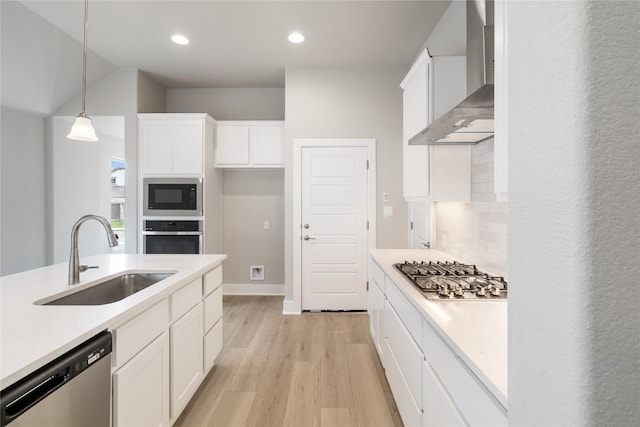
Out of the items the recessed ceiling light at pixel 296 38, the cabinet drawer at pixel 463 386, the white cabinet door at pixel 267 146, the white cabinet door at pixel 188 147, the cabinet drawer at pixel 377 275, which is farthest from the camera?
the white cabinet door at pixel 267 146

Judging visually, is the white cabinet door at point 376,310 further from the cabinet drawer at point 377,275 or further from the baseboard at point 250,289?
the baseboard at point 250,289

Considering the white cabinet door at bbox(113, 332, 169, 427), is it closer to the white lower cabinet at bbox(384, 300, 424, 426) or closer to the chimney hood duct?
the white lower cabinet at bbox(384, 300, 424, 426)

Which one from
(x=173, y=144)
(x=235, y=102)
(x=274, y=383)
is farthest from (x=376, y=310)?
(x=235, y=102)

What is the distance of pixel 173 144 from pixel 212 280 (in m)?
2.27

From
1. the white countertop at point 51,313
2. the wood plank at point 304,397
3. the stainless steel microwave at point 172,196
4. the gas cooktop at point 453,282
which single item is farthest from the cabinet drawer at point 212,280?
the stainless steel microwave at point 172,196

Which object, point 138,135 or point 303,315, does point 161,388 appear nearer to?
point 303,315

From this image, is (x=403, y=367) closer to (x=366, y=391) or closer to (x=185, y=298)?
(x=366, y=391)

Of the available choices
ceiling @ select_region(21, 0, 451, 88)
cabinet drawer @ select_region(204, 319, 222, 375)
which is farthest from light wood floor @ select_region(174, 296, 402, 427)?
ceiling @ select_region(21, 0, 451, 88)

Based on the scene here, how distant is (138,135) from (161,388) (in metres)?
3.27

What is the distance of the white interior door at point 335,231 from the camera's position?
12.5ft

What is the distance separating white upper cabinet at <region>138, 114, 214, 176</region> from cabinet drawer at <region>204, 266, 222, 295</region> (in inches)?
73.4

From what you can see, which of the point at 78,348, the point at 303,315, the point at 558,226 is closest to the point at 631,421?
the point at 558,226

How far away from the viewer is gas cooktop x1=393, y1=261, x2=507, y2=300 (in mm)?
1481

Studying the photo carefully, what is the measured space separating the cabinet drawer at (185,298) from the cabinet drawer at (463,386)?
1.32 metres
